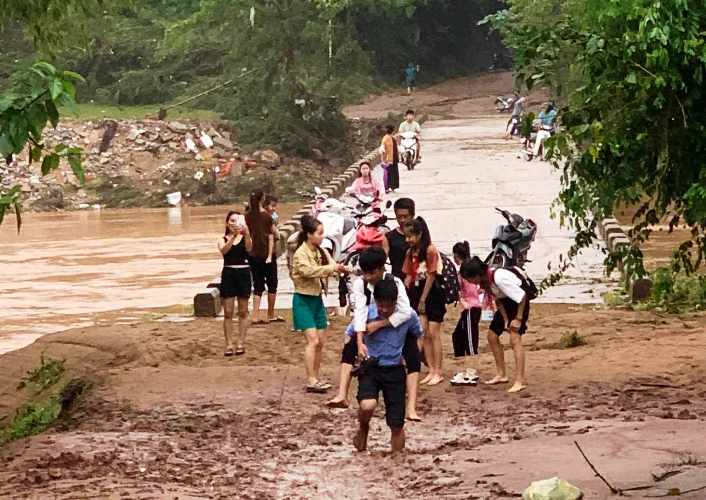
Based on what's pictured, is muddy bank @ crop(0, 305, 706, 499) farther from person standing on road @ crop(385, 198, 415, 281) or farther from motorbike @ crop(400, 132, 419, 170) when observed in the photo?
motorbike @ crop(400, 132, 419, 170)

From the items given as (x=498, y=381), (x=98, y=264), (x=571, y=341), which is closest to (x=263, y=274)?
(x=571, y=341)

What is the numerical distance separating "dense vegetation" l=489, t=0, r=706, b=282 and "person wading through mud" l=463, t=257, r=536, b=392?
1346 millimetres

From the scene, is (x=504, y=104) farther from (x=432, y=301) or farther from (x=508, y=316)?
(x=508, y=316)

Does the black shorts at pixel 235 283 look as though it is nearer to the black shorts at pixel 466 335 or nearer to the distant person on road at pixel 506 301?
the black shorts at pixel 466 335

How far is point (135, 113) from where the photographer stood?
50.1 meters

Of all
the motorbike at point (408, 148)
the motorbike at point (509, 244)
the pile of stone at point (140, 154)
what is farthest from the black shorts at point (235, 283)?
the pile of stone at point (140, 154)

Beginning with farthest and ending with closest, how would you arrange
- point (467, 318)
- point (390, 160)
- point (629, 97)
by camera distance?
point (390, 160), point (467, 318), point (629, 97)

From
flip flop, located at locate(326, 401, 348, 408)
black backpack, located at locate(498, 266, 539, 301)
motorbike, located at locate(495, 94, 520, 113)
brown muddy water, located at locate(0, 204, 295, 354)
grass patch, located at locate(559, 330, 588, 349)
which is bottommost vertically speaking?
brown muddy water, located at locate(0, 204, 295, 354)

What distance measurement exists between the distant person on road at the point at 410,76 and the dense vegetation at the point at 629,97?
45668mm

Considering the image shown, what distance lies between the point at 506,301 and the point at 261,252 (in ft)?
17.5

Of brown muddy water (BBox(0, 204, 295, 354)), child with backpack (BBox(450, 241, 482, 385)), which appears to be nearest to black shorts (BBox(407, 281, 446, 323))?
child with backpack (BBox(450, 241, 482, 385))

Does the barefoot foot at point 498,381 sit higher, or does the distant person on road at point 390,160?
the distant person on road at point 390,160

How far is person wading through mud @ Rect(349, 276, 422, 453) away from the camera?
9.88m

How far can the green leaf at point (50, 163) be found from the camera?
23.9 ft
